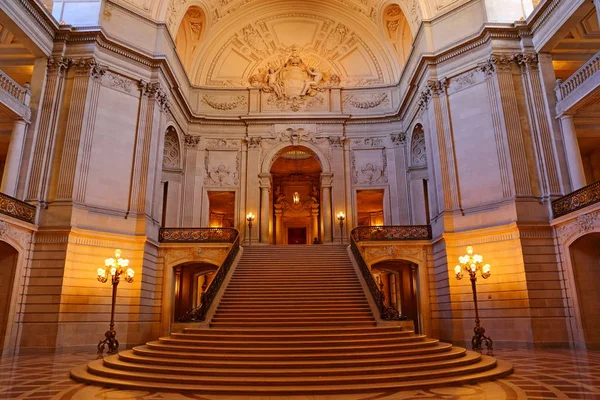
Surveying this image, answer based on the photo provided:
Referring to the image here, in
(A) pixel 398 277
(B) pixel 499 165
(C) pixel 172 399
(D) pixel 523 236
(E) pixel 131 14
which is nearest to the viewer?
(C) pixel 172 399

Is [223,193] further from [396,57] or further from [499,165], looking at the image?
[499,165]

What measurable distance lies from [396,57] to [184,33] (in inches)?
420

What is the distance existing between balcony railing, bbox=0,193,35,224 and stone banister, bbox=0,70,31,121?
274 centimetres

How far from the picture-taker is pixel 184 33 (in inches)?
795

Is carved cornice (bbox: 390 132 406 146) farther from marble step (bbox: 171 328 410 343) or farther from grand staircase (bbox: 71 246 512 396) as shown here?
marble step (bbox: 171 328 410 343)

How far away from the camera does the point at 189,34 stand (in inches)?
804

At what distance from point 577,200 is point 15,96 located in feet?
54.6

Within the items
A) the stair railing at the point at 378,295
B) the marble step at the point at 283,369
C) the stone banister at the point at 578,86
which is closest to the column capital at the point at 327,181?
the stair railing at the point at 378,295

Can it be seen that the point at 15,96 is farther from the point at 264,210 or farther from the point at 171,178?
the point at 264,210

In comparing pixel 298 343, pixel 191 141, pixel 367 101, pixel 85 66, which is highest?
pixel 367 101

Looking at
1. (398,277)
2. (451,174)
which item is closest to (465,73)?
(451,174)

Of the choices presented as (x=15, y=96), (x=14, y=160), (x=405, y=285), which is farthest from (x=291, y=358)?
(x=405, y=285)

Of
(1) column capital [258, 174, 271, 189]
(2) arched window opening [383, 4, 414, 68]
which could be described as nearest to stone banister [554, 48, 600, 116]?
(2) arched window opening [383, 4, 414, 68]

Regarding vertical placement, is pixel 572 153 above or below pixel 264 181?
below
